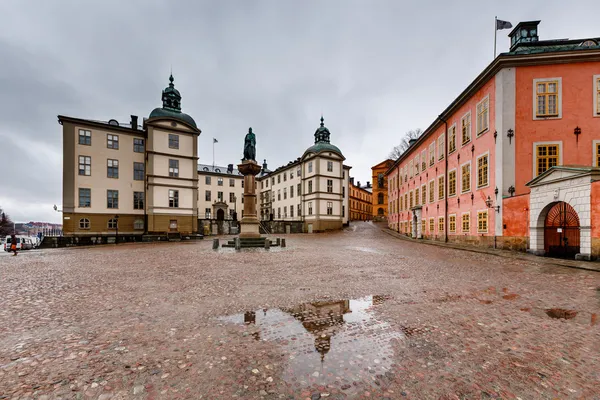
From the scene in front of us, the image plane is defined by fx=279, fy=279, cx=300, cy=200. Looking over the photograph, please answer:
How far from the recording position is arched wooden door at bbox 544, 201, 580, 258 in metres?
14.6

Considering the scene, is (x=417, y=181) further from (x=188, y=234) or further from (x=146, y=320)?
(x=146, y=320)

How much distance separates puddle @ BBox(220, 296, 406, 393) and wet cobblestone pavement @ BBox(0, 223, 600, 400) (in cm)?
2

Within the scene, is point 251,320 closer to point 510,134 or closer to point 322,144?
point 510,134

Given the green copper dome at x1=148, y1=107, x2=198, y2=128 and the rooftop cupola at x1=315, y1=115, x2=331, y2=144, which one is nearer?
the green copper dome at x1=148, y1=107, x2=198, y2=128

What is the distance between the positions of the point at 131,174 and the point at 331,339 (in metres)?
37.5

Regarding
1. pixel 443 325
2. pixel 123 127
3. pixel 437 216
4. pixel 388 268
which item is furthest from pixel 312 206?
pixel 443 325

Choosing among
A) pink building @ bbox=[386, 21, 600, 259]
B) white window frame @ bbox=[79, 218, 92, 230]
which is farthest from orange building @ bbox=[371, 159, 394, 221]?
white window frame @ bbox=[79, 218, 92, 230]

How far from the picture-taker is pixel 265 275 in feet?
32.6

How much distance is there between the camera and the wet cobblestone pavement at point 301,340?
10.5ft

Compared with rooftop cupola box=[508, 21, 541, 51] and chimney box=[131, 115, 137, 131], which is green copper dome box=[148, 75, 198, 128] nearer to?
chimney box=[131, 115, 137, 131]

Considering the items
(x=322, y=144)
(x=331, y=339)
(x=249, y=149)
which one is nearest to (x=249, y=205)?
(x=249, y=149)

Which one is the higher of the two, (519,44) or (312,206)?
(519,44)

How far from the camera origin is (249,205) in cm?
2275

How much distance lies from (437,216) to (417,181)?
8.47 meters
